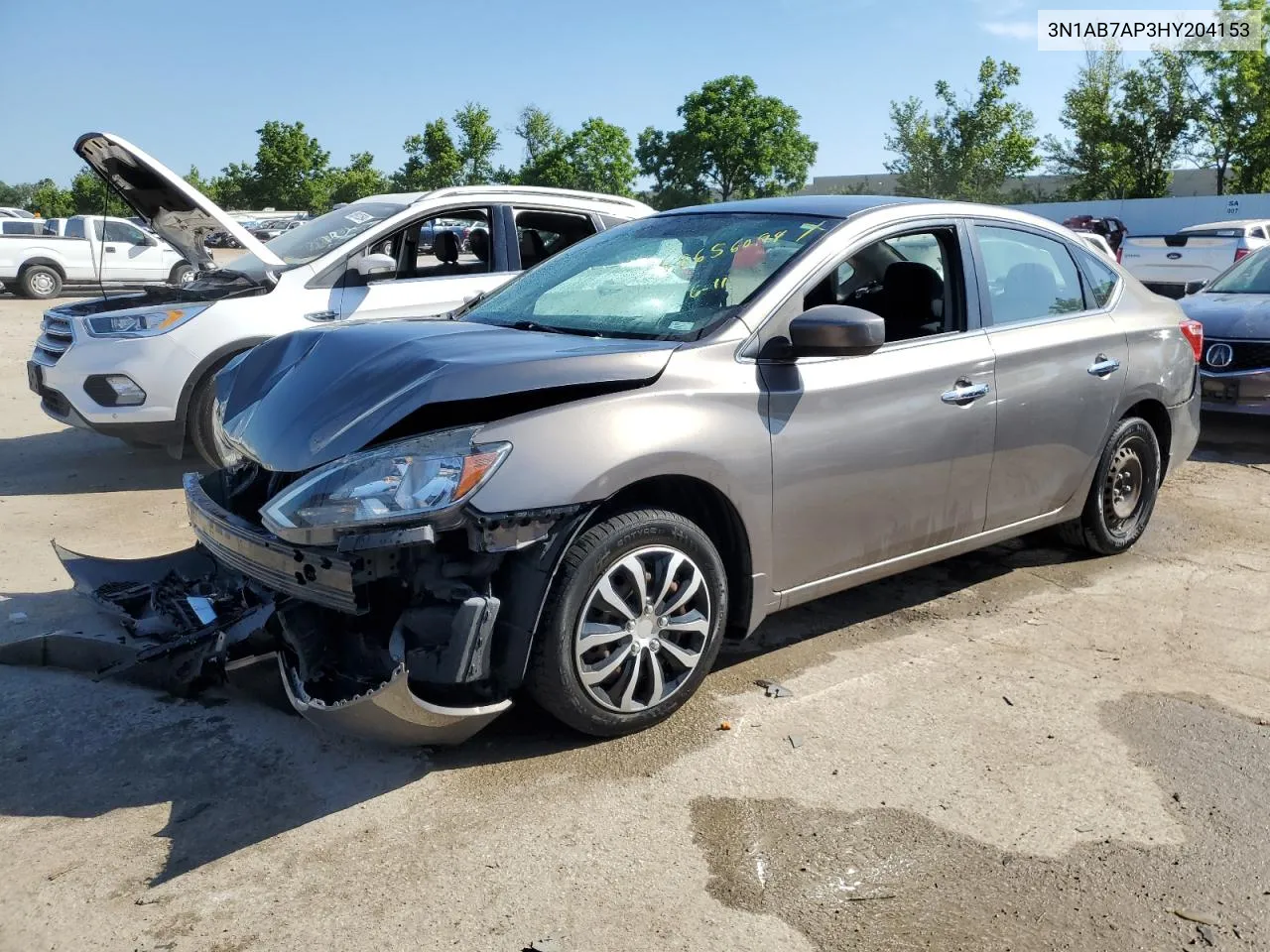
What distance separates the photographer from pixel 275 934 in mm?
2561

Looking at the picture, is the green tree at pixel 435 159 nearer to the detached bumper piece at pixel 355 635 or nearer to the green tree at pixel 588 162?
the green tree at pixel 588 162

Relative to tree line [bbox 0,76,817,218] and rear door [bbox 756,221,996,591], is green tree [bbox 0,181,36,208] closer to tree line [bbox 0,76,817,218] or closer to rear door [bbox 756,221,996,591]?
tree line [bbox 0,76,817,218]

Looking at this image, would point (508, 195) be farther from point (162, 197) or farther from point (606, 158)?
point (606, 158)

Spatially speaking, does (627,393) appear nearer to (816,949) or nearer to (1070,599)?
(816,949)

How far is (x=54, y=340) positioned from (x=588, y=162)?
59027 mm

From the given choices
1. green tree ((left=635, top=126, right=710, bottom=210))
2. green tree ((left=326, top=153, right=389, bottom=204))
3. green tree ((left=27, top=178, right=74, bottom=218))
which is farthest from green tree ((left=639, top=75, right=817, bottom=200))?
green tree ((left=27, top=178, right=74, bottom=218))

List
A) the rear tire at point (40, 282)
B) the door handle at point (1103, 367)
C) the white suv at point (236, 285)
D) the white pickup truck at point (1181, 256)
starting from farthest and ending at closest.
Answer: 1. the rear tire at point (40, 282)
2. the white pickup truck at point (1181, 256)
3. the white suv at point (236, 285)
4. the door handle at point (1103, 367)

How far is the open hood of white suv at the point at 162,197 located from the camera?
6.93 meters

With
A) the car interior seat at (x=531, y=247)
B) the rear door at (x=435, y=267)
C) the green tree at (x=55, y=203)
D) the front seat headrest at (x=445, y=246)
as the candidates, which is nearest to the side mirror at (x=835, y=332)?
the rear door at (x=435, y=267)

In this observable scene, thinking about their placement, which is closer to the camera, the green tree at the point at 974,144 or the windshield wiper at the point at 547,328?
the windshield wiper at the point at 547,328

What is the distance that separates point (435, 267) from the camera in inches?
305

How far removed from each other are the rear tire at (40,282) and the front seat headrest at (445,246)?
18.6 meters

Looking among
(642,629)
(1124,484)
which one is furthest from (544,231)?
(642,629)

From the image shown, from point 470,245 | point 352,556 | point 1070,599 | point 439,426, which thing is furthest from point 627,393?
point 470,245
